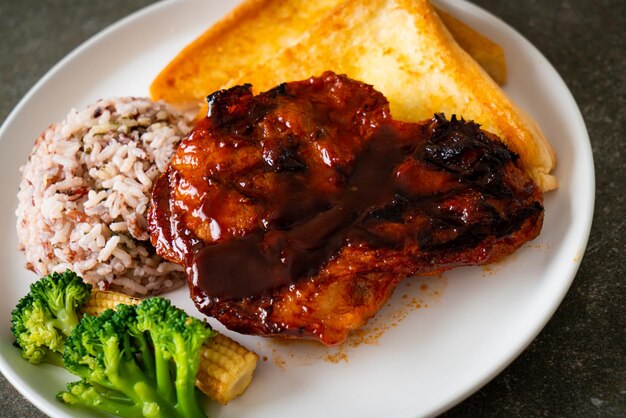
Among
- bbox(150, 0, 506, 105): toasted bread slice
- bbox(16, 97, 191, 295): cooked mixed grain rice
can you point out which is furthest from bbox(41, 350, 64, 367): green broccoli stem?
bbox(150, 0, 506, 105): toasted bread slice

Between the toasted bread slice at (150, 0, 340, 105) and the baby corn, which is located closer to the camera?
the baby corn

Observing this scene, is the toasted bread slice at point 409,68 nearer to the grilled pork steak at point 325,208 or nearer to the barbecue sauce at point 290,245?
the grilled pork steak at point 325,208

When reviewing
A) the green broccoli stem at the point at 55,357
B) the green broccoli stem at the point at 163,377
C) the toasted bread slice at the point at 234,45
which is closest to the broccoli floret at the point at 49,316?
the green broccoli stem at the point at 55,357

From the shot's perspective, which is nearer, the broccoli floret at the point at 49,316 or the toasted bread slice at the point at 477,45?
the broccoli floret at the point at 49,316

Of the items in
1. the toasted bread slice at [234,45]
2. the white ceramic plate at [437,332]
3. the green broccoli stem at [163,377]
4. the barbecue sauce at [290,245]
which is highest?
the toasted bread slice at [234,45]

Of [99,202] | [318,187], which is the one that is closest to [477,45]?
[318,187]

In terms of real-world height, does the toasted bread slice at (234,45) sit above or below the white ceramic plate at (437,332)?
above

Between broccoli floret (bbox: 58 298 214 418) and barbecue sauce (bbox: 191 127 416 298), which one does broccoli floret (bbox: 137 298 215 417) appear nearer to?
broccoli floret (bbox: 58 298 214 418)
